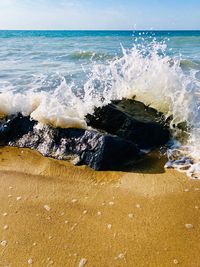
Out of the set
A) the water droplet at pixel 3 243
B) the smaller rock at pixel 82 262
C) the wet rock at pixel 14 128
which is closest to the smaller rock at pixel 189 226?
the smaller rock at pixel 82 262

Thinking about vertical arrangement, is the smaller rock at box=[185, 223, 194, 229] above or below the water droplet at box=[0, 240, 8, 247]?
above

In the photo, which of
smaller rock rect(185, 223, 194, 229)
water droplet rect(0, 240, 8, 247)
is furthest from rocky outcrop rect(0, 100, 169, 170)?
water droplet rect(0, 240, 8, 247)

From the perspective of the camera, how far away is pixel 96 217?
3.11 meters

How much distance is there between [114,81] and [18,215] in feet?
12.5

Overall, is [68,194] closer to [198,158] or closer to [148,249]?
[148,249]

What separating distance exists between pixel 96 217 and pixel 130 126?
1.92 m

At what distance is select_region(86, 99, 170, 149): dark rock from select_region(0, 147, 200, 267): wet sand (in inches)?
22.6

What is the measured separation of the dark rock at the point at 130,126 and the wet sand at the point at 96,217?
0.57 m

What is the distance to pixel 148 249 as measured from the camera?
2.70 meters

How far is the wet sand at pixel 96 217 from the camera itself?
2.65m

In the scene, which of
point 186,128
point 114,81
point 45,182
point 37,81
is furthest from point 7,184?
point 37,81

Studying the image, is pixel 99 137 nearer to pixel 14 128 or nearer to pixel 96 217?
pixel 96 217

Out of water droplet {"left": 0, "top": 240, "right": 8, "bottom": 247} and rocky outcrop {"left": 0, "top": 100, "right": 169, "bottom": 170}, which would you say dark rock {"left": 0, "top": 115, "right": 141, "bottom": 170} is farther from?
water droplet {"left": 0, "top": 240, "right": 8, "bottom": 247}

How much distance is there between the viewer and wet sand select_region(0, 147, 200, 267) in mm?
2648
